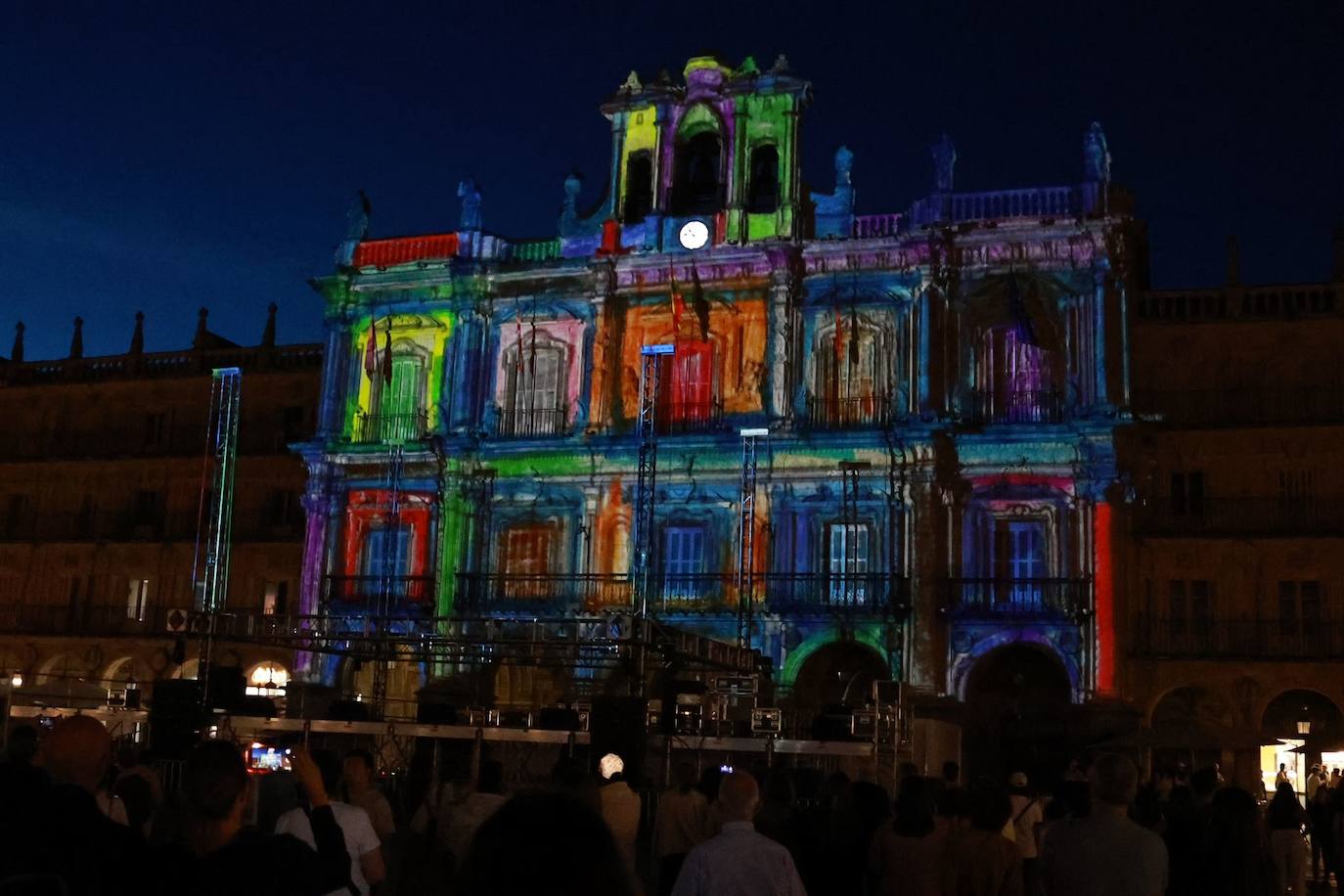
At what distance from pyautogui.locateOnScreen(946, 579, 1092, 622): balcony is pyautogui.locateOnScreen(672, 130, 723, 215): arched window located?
10286mm

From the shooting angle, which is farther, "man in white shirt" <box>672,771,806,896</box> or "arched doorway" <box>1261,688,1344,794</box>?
"arched doorway" <box>1261,688,1344,794</box>

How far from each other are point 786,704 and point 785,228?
33.0ft

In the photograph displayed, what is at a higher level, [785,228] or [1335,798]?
[785,228]

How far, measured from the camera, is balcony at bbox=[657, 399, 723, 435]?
33219 mm

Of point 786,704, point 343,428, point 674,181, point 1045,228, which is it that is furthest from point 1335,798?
point 343,428

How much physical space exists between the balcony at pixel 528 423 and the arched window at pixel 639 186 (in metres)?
4.66

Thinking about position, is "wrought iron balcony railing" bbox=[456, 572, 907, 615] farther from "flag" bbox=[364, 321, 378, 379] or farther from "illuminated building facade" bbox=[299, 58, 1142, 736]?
"flag" bbox=[364, 321, 378, 379]

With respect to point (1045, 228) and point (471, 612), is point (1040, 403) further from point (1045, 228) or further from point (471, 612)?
point (471, 612)

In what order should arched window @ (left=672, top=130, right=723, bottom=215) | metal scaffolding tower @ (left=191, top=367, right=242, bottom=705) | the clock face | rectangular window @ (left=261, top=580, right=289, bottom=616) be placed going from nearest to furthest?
1. metal scaffolding tower @ (left=191, top=367, right=242, bottom=705)
2. the clock face
3. arched window @ (left=672, top=130, right=723, bottom=215)
4. rectangular window @ (left=261, top=580, right=289, bottom=616)

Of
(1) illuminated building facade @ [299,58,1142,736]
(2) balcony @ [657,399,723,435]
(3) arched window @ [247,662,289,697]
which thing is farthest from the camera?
(3) arched window @ [247,662,289,697]

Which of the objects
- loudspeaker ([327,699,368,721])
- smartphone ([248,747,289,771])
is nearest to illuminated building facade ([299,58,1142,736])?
loudspeaker ([327,699,368,721])

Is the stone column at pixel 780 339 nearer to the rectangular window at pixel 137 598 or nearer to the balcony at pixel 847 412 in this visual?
the balcony at pixel 847 412

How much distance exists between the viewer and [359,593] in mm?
34969

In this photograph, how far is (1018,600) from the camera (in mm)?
30406
